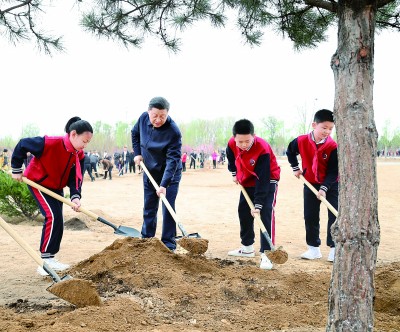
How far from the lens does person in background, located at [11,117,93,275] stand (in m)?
4.62

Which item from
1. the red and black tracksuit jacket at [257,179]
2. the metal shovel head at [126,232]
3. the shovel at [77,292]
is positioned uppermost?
the red and black tracksuit jacket at [257,179]

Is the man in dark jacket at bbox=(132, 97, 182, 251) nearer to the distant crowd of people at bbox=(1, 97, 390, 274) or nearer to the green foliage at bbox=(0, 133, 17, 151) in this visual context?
the distant crowd of people at bbox=(1, 97, 390, 274)

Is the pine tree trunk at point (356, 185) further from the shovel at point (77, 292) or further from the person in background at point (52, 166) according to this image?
the person in background at point (52, 166)

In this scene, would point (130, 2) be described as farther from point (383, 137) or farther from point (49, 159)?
point (383, 137)

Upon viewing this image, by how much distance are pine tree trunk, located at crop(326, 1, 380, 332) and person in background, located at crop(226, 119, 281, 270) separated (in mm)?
2664

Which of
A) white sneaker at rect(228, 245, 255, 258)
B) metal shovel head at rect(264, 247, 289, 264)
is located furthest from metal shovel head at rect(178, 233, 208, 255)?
white sneaker at rect(228, 245, 255, 258)

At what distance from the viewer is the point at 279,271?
4699 mm

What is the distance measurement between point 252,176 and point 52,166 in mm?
2184

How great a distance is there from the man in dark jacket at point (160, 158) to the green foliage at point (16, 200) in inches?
140

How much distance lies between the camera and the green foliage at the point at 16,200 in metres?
8.17

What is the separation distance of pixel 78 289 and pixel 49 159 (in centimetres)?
178

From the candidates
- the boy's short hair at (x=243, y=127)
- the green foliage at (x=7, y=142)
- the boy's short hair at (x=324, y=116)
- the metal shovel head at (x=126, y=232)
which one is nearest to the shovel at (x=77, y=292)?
the metal shovel head at (x=126, y=232)

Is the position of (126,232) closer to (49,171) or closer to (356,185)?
(49,171)

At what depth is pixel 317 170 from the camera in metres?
5.55
